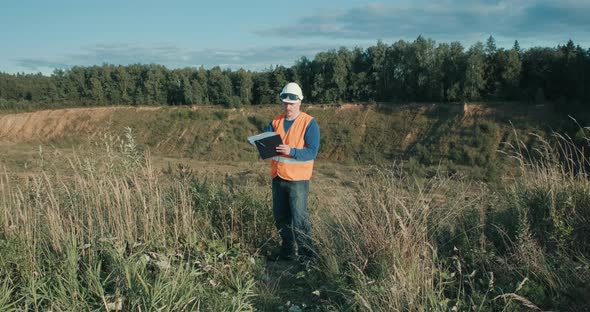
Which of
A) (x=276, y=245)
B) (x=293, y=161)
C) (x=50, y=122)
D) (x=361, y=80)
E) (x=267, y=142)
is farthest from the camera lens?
(x=50, y=122)

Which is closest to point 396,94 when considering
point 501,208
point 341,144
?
point 341,144

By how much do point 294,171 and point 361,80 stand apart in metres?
47.2

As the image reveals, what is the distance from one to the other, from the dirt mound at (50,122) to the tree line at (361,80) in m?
5.44

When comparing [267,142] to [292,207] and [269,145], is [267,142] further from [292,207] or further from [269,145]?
[292,207]

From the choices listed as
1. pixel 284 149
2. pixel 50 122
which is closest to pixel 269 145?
pixel 284 149

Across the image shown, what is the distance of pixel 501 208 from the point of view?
507cm

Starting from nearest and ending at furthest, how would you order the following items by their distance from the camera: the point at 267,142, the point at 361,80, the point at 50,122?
1. the point at 267,142
2. the point at 361,80
3. the point at 50,122

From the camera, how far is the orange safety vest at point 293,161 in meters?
5.22

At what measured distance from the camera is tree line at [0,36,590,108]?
41.1 meters

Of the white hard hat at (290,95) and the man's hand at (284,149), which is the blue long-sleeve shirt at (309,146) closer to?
the man's hand at (284,149)

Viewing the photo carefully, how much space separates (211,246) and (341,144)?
40.2 m

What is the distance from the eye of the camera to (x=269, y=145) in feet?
16.5

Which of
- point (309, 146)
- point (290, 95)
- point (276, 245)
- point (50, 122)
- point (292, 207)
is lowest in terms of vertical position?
point (50, 122)

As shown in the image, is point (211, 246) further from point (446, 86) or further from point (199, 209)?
point (446, 86)
